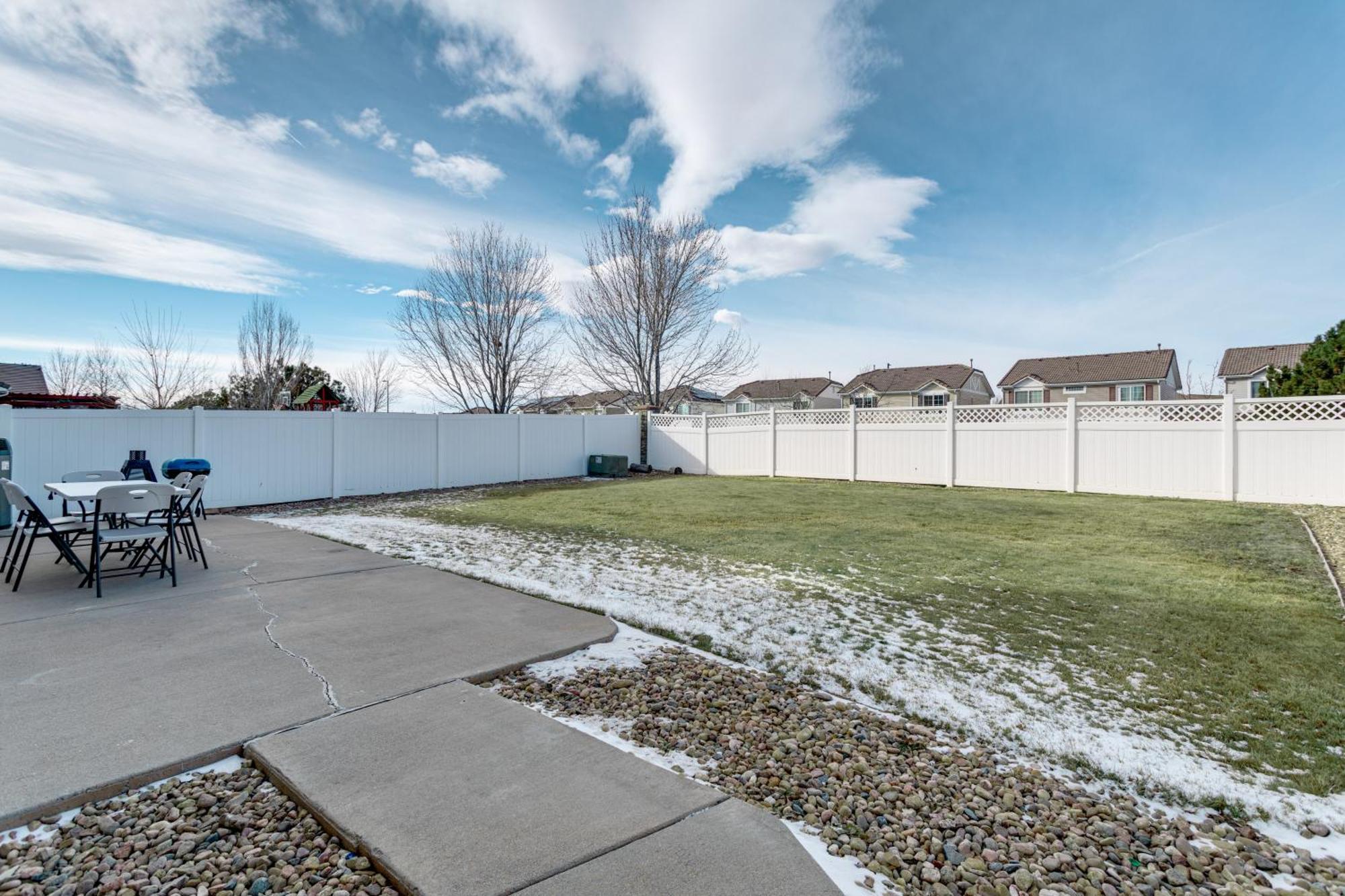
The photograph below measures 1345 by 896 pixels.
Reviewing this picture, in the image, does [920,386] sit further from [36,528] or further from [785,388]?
[36,528]

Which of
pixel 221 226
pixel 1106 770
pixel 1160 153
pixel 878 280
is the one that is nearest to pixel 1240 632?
pixel 1106 770

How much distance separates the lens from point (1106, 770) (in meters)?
Answer: 2.45

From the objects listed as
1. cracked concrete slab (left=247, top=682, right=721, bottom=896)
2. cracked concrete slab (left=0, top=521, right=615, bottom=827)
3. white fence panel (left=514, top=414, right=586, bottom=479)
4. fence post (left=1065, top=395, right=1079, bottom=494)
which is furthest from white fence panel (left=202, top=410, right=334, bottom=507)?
fence post (left=1065, top=395, right=1079, bottom=494)

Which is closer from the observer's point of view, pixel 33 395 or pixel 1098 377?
pixel 33 395

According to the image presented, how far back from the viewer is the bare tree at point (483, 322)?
2172 centimetres

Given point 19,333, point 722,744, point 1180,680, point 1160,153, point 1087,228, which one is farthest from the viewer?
point 19,333

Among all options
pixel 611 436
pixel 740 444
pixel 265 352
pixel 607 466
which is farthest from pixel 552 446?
pixel 265 352

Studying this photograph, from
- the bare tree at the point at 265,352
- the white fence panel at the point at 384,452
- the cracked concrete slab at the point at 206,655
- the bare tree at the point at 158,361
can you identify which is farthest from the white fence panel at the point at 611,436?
the bare tree at the point at 158,361

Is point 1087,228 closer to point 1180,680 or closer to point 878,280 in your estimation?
point 878,280

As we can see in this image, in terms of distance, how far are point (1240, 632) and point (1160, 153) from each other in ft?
40.1

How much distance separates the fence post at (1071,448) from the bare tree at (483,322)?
16882mm

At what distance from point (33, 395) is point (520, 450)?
41.7 feet

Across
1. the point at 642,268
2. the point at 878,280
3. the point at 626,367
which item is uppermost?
the point at 642,268

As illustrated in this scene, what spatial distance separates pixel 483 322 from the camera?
2250cm
